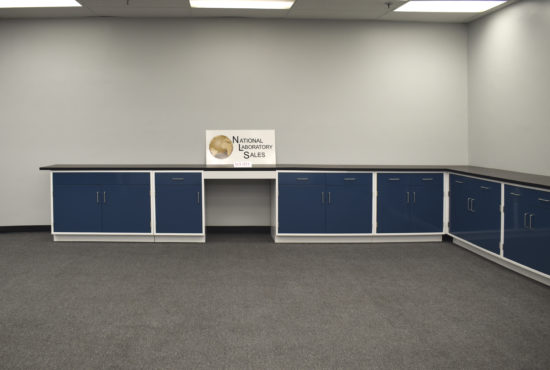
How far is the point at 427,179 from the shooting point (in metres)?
6.03

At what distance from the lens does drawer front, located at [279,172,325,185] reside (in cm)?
601

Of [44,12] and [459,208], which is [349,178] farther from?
[44,12]

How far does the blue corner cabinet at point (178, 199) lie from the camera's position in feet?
19.7

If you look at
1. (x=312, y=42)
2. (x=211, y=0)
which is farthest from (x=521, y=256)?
(x=211, y=0)

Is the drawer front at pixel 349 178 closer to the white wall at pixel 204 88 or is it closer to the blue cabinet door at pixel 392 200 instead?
the blue cabinet door at pixel 392 200

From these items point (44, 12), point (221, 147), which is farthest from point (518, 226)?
point (44, 12)

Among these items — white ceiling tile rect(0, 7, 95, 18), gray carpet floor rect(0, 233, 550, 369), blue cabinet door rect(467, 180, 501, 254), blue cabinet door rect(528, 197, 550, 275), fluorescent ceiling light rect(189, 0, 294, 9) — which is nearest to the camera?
gray carpet floor rect(0, 233, 550, 369)

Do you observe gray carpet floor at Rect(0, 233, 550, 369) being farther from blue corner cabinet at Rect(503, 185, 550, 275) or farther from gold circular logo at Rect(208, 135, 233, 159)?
gold circular logo at Rect(208, 135, 233, 159)

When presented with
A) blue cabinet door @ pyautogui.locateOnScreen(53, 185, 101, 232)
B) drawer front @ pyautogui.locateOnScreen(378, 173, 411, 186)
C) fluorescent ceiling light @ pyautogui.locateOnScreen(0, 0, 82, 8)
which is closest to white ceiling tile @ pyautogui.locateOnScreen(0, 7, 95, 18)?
fluorescent ceiling light @ pyautogui.locateOnScreen(0, 0, 82, 8)

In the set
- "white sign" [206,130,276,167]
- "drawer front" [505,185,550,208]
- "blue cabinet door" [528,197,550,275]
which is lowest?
"blue cabinet door" [528,197,550,275]

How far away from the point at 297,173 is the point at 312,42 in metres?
1.67

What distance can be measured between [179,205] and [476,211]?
3.14 m

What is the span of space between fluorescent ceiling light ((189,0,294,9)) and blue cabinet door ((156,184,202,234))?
1964 millimetres

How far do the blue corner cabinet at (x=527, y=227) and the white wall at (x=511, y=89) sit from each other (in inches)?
27.0
